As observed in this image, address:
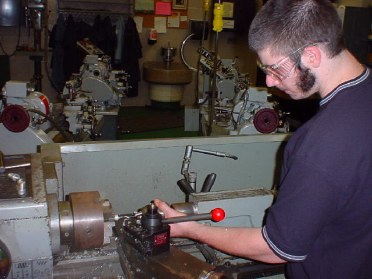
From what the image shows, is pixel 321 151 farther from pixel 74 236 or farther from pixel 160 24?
pixel 160 24

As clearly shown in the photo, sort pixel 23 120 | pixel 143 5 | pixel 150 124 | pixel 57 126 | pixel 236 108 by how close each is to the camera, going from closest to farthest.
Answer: pixel 23 120, pixel 57 126, pixel 236 108, pixel 150 124, pixel 143 5

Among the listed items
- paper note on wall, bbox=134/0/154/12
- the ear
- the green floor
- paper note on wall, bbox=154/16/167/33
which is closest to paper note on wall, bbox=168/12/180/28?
paper note on wall, bbox=154/16/167/33

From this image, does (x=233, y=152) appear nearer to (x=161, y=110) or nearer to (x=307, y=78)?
(x=307, y=78)

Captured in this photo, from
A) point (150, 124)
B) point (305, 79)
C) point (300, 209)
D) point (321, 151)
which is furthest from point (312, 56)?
point (150, 124)

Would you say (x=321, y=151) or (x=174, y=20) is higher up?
(x=174, y=20)

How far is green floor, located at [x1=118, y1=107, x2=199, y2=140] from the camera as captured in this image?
13.4 feet

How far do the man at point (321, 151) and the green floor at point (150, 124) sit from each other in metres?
2.98

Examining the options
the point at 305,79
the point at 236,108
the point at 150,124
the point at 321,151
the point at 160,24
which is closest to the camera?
the point at 321,151

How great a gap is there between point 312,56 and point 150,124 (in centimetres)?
377

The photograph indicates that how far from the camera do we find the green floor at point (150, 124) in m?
4.09

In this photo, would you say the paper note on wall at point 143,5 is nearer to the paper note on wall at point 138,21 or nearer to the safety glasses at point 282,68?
the paper note on wall at point 138,21

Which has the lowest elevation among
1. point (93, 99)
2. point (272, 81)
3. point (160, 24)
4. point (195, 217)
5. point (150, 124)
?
point (150, 124)

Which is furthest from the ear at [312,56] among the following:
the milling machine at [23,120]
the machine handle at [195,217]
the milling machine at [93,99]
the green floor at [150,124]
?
the green floor at [150,124]

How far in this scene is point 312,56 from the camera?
0.81 meters
